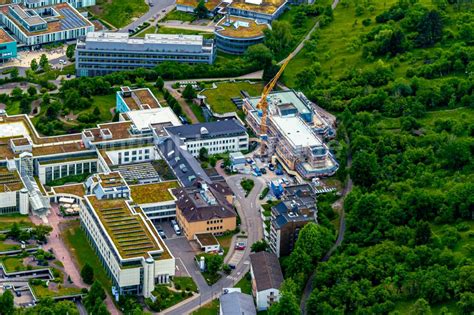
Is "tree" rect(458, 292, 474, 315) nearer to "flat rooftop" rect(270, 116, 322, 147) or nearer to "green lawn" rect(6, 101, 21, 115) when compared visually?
"flat rooftop" rect(270, 116, 322, 147)

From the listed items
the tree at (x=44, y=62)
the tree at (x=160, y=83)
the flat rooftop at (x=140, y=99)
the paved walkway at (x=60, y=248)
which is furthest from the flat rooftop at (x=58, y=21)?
the paved walkway at (x=60, y=248)

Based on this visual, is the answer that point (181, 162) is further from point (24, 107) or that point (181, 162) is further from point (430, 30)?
point (430, 30)

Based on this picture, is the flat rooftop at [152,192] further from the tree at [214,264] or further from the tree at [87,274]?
the tree at [87,274]

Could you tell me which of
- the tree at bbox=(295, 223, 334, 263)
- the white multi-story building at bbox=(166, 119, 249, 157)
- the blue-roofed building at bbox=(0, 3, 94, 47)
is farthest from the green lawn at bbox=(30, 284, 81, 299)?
the blue-roofed building at bbox=(0, 3, 94, 47)

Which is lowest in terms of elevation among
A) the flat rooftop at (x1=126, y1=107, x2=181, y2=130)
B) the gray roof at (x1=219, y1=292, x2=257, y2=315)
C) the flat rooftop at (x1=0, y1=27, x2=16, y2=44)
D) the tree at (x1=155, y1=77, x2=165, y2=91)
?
the flat rooftop at (x1=0, y1=27, x2=16, y2=44)

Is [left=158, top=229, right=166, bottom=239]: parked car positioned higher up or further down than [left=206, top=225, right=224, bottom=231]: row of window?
further down

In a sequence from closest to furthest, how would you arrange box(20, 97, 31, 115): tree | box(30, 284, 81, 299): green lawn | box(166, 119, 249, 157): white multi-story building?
box(30, 284, 81, 299): green lawn < box(166, 119, 249, 157): white multi-story building < box(20, 97, 31, 115): tree

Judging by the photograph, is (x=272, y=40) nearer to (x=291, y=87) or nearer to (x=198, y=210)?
(x=291, y=87)
